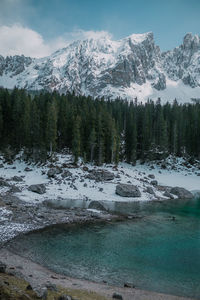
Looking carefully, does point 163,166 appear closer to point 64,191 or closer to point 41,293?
point 64,191

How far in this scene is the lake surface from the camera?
58.2 feet

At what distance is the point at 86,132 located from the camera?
235ft

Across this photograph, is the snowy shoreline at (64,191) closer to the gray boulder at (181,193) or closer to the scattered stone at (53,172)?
the scattered stone at (53,172)

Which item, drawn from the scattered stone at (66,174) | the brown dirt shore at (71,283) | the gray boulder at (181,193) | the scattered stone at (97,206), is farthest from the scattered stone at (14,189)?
the gray boulder at (181,193)

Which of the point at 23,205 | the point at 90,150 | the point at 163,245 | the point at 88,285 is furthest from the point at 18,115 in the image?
the point at 88,285

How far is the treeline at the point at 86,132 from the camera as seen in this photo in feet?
218

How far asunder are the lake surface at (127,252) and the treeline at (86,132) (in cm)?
3584

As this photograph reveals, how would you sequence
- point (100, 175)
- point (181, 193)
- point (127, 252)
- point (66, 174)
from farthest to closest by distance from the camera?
point (100, 175) < point (181, 193) < point (66, 174) < point (127, 252)

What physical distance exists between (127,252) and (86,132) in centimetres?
5154

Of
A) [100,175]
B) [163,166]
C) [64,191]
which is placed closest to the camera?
[64,191]

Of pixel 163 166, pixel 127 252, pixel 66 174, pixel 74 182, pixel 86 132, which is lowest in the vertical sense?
pixel 163 166

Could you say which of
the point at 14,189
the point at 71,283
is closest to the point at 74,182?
the point at 14,189

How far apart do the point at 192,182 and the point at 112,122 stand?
92.1ft

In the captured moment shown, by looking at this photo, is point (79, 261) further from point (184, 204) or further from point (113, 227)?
point (184, 204)
